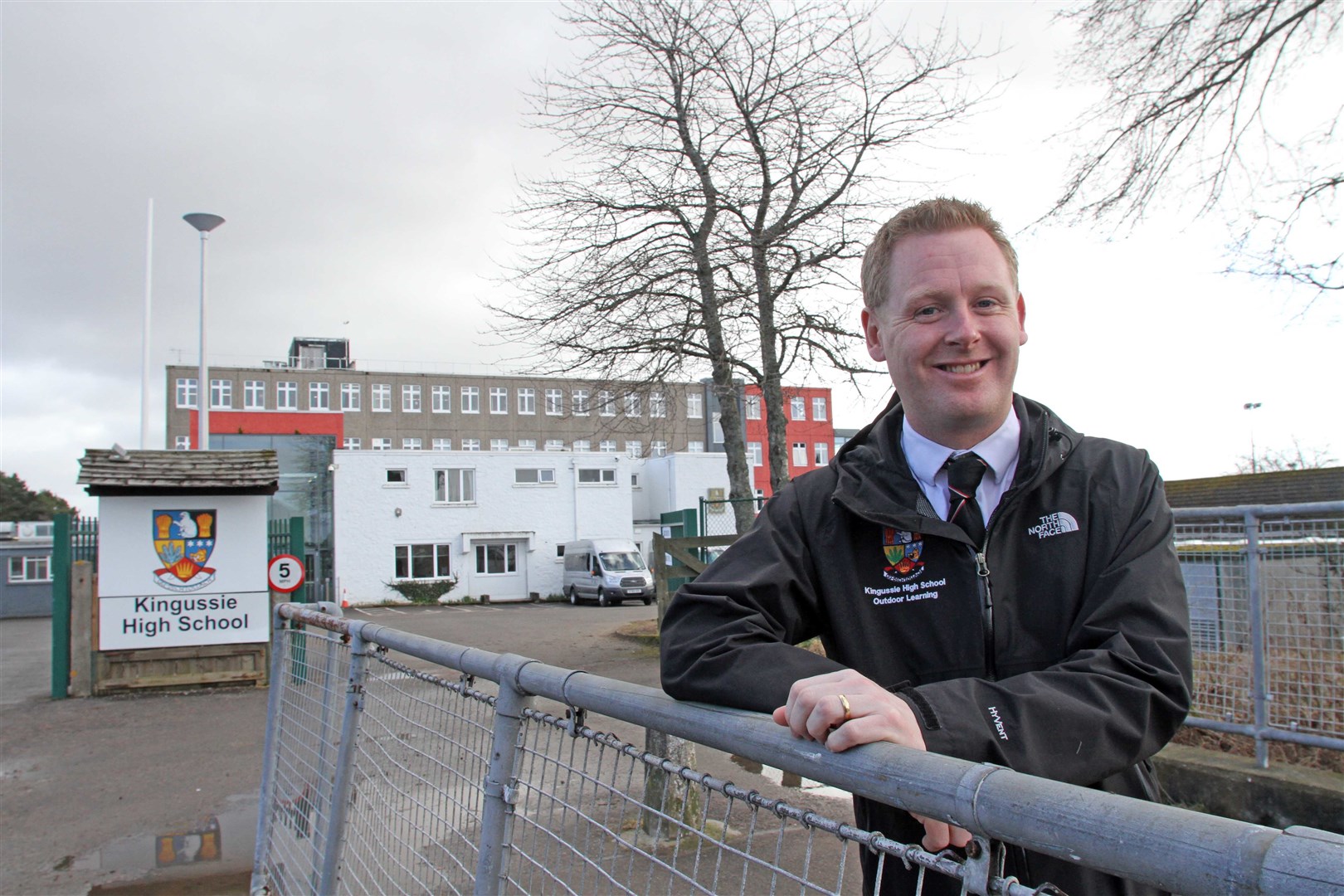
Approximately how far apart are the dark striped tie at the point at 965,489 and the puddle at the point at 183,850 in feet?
18.7

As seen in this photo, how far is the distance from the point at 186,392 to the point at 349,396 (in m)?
10.0

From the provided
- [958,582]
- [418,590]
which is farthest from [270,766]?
[418,590]

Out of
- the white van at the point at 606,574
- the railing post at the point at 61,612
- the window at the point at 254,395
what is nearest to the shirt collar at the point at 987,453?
the railing post at the point at 61,612

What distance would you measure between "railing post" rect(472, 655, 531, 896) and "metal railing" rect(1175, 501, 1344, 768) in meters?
4.53

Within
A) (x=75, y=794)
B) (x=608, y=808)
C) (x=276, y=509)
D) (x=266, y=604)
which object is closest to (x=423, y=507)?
(x=276, y=509)

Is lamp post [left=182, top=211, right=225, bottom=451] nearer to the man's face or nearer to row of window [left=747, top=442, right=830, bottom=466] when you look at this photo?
the man's face

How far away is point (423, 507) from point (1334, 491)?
35.5m

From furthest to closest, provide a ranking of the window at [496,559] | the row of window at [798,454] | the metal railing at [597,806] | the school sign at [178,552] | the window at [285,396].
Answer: the row of window at [798,454] → the window at [285,396] → the window at [496,559] → the school sign at [178,552] → the metal railing at [597,806]

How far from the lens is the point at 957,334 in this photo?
1698 millimetres

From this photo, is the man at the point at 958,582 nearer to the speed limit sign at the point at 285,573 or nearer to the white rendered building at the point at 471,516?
the speed limit sign at the point at 285,573

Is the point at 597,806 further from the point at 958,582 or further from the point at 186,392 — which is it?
the point at 186,392

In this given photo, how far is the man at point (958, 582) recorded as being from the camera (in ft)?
4.33

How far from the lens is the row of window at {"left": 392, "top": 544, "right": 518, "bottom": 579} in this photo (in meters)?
38.8

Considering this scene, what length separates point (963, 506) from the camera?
5.49 ft
